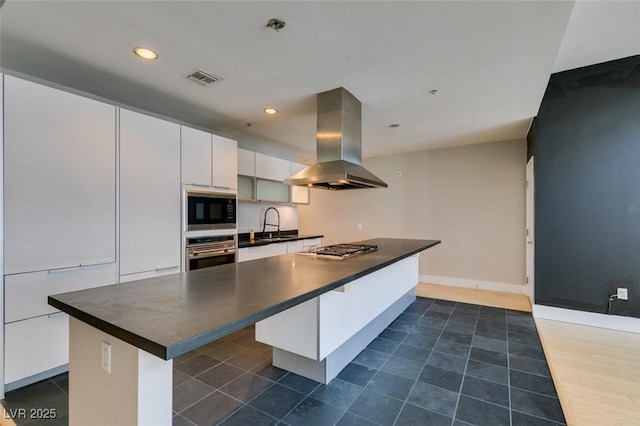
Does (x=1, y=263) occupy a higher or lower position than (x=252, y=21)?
lower

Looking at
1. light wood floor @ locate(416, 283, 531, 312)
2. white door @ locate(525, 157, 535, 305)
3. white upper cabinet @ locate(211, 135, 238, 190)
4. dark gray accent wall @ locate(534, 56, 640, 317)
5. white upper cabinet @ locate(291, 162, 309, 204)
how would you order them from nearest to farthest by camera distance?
1. dark gray accent wall @ locate(534, 56, 640, 317)
2. white upper cabinet @ locate(211, 135, 238, 190)
3. white door @ locate(525, 157, 535, 305)
4. light wood floor @ locate(416, 283, 531, 312)
5. white upper cabinet @ locate(291, 162, 309, 204)

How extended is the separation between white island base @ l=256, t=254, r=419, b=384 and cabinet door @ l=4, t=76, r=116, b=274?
1.60 metres

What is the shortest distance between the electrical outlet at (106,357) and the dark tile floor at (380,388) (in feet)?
2.95

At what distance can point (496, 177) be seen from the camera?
15.4 ft

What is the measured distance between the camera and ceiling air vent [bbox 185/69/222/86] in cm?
241

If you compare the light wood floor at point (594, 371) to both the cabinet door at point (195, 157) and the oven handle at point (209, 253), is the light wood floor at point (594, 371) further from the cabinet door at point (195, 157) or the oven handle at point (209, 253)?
the cabinet door at point (195, 157)

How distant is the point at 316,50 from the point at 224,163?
6.24 ft

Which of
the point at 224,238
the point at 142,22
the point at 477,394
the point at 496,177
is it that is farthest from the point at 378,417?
the point at 496,177

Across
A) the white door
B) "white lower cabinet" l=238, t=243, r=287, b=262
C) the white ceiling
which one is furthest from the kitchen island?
the white door

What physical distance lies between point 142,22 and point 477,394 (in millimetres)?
3329

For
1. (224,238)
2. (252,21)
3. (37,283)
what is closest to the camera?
(252,21)

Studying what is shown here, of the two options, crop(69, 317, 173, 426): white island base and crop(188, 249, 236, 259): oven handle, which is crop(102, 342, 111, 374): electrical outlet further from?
crop(188, 249, 236, 259): oven handle

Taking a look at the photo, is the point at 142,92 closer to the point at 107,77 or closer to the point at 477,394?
the point at 107,77

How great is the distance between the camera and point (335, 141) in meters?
2.74
